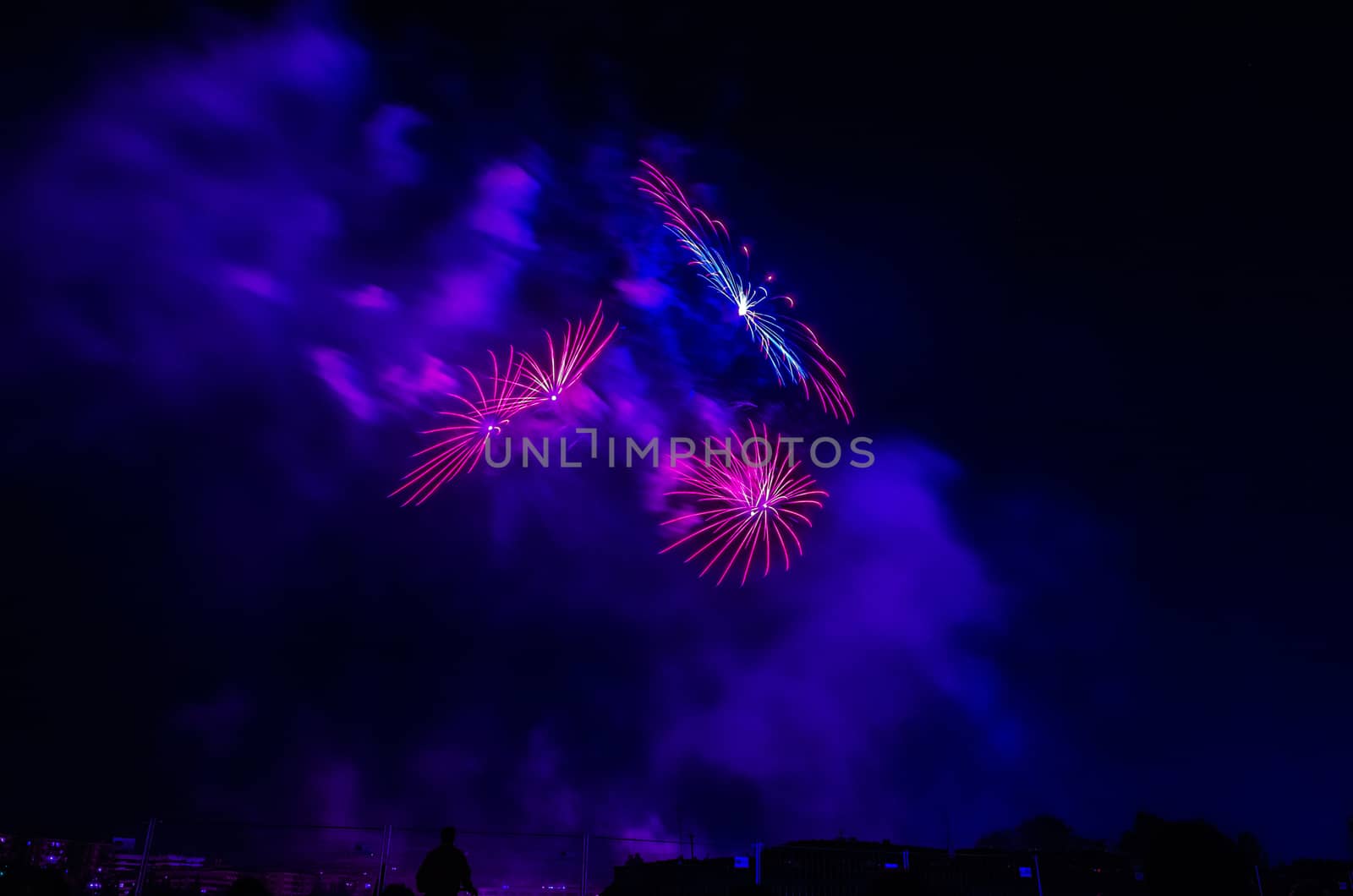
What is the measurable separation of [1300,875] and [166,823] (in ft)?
104

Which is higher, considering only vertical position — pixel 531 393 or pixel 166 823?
pixel 531 393

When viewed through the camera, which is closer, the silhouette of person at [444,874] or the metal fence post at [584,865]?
the silhouette of person at [444,874]

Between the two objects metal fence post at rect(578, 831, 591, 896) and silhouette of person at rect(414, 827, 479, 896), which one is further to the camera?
metal fence post at rect(578, 831, 591, 896)

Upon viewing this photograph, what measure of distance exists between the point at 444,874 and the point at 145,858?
28.1 ft

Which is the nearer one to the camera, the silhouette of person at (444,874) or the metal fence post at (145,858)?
the silhouette of person at (444,874)

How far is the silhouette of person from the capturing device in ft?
37.6

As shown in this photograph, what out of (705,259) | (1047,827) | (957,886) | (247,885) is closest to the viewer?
(247,885)

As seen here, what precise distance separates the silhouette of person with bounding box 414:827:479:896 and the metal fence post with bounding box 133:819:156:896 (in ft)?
26.3

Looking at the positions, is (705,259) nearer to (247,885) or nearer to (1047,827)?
(247,885)

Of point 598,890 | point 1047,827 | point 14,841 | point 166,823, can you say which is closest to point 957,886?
point 598,890

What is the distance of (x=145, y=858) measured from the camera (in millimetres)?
16000

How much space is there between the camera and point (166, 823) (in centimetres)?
1658

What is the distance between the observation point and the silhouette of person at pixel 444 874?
1145cm

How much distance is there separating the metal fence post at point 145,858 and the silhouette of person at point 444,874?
8.00 meters
